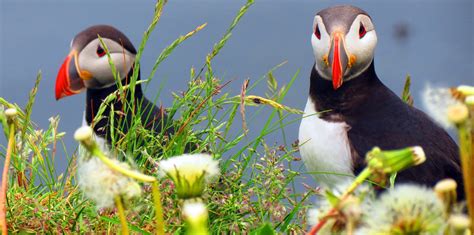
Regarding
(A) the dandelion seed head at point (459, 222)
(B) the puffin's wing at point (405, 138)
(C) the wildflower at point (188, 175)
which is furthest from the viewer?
(B) the puffin's wing at point (405, 138)

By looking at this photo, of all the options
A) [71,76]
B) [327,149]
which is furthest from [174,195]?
[71,76]

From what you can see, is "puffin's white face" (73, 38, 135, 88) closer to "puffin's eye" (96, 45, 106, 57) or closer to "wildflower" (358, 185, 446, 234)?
"puffin's eye" (96, 45, 106, 57)

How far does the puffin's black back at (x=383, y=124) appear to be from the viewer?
12.0ft

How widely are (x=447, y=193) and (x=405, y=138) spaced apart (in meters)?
2.59

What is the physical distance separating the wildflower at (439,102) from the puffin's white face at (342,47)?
7.01ft

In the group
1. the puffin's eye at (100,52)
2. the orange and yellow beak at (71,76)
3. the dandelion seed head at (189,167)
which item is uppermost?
the dandelion seed head at (189,167)

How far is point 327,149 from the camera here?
3.78 meters

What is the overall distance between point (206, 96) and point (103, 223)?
692mm

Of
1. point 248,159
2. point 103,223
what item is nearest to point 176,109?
point 248,159

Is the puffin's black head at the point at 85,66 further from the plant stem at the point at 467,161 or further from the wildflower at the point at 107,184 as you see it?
the plant stem at the point at 467,161

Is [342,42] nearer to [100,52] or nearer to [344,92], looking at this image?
[344,92]

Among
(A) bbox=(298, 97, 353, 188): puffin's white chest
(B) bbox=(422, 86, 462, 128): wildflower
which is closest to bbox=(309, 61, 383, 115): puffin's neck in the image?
(A) bbox=(298, 97, 353, 188): puffin's white chest

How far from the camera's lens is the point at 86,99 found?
5547mm

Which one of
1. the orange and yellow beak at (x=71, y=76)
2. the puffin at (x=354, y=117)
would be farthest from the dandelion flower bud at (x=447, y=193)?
the orange and yellow beak at (x=71, y=76)
